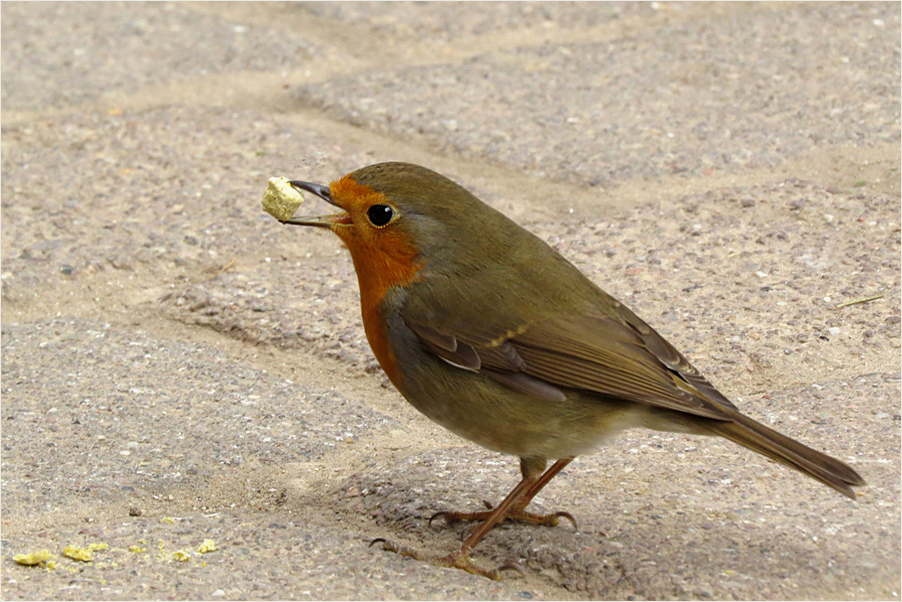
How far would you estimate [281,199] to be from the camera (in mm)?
3516

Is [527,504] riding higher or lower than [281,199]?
lower

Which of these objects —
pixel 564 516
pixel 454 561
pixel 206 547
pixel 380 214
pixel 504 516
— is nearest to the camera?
pixel 206 547

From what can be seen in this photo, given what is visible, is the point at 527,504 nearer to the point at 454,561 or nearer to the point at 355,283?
the point at 454,561

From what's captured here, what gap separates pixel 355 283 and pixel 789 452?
1.75m

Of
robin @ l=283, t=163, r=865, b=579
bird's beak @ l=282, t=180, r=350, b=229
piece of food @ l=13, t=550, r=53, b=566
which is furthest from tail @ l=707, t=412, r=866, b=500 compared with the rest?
piece of food @ l=13, t=550, r=53, b=566

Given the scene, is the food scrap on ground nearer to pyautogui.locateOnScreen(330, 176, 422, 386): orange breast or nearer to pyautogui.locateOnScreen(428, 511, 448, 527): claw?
pyautogui.locateOnScreen(428, 511, 448, 527): claw

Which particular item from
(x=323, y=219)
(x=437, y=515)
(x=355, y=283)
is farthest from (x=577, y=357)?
(x=355, y=283)

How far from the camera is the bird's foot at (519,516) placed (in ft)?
9.79

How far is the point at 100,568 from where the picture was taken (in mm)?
2617

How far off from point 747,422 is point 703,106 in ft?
7.35

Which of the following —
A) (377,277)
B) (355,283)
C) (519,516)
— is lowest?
(519,516)

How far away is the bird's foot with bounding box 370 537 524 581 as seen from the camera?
9.15ft

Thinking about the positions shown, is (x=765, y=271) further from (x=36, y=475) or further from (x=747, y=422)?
(x=36, y=475)

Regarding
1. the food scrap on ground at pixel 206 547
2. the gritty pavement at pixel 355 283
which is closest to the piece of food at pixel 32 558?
the gritty pavement at pixel 355 283
